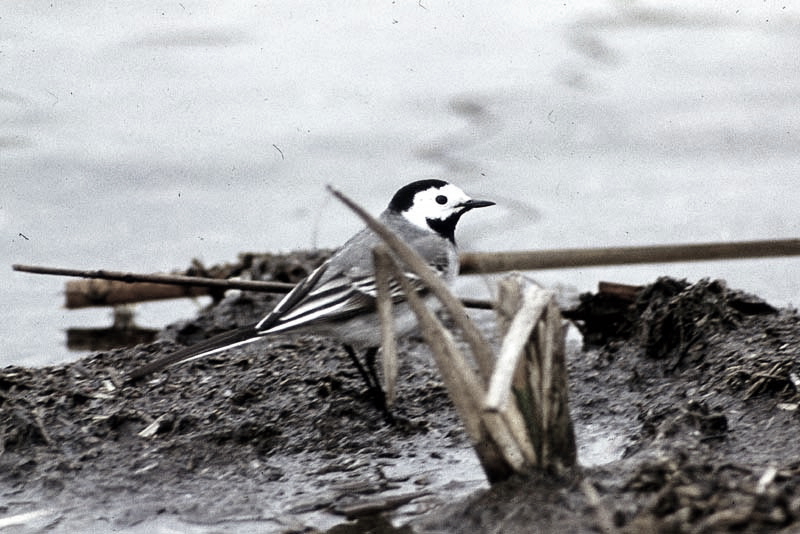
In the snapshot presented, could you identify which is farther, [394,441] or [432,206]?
[432,206]

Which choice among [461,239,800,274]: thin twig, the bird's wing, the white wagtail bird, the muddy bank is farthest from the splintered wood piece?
the bird's wing

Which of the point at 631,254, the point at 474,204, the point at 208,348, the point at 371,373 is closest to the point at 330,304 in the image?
the point at 371,373

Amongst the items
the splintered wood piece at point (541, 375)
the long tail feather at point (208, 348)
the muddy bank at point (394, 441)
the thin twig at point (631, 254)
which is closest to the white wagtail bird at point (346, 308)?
the long tail feather at point (208, 348)

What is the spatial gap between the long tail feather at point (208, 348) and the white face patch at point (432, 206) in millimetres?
1758

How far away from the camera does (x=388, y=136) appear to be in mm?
11641

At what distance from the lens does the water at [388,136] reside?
396 inches

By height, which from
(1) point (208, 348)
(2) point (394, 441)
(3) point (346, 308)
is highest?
(3) point (346, 308)

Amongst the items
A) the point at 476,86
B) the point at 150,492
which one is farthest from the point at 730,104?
the point at 150,492

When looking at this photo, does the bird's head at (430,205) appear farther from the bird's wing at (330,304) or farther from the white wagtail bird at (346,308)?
the bird's wing at (330,304)

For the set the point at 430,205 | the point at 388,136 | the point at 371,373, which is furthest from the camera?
the point at 388,136

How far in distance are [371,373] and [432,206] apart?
1376 millimetres

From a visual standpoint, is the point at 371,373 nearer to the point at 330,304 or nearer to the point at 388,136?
the point at 330,304

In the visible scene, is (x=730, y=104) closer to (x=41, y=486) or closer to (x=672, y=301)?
(x=672, y=301)

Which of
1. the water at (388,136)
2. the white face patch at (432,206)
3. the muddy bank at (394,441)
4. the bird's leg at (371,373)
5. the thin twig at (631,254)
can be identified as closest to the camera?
the thin twig at (631,254)
